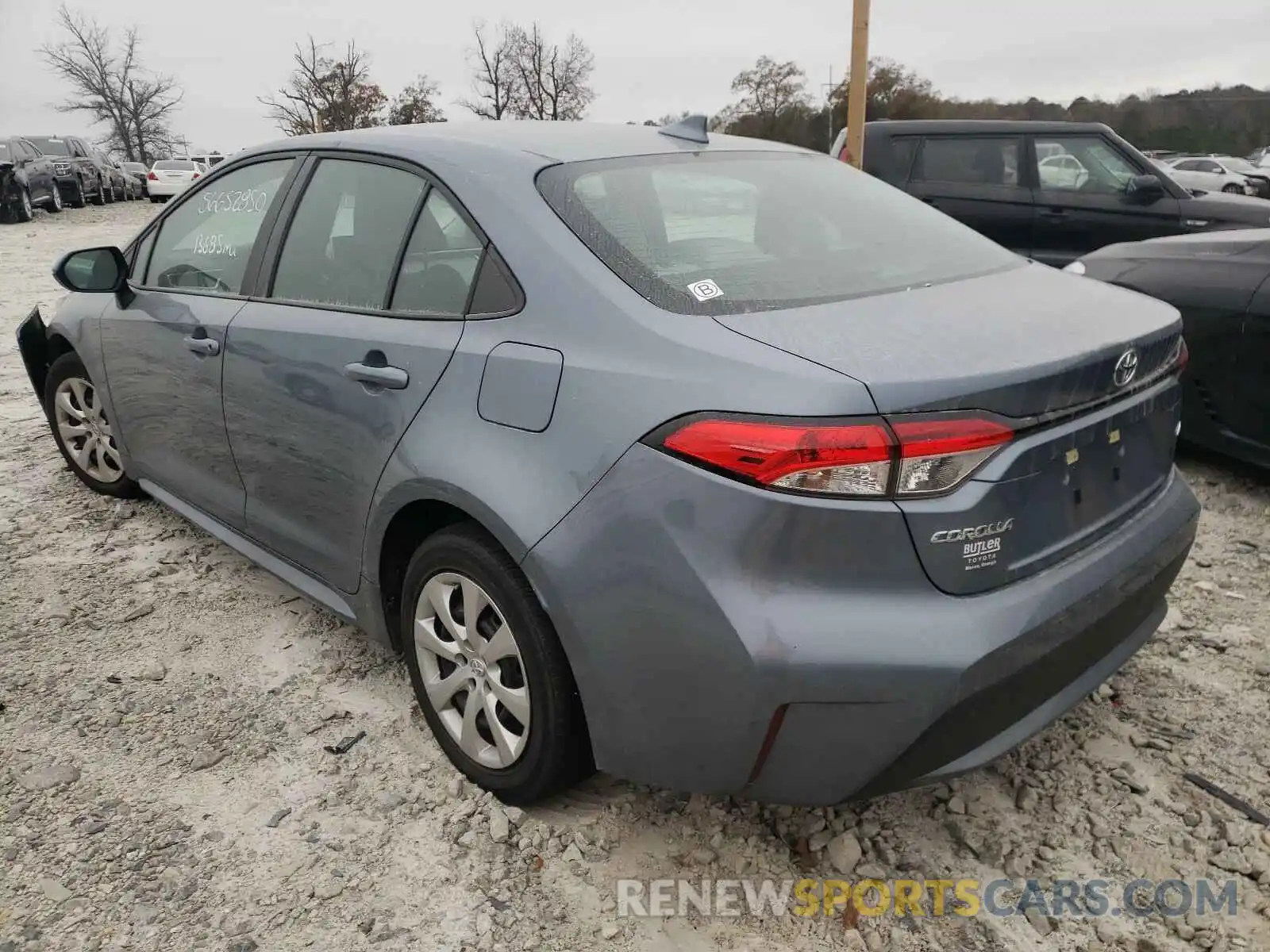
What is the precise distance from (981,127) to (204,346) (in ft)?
22.1

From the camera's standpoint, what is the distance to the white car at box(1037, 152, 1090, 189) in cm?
736

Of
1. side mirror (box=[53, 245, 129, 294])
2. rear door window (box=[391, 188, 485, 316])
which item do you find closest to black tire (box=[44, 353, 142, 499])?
side mirror (box=[53, 245, 129, 294])

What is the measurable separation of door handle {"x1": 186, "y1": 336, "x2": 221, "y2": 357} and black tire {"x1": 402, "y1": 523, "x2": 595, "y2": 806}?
3.93 feet

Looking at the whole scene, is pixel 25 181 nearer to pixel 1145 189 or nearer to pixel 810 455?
pixel 1145 189

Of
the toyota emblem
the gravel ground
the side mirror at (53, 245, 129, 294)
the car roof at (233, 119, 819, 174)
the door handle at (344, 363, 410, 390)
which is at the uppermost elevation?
the car roof at (233, 119, 819, 174)

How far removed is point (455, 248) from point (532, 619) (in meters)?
0.93

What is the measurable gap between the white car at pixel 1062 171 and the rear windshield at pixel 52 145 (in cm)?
2763

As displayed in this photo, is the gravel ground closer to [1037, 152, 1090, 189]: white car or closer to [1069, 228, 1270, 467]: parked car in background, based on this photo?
[1069, 228, 1270, 467]: parked car in background

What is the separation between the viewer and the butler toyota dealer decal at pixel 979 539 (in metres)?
1.69

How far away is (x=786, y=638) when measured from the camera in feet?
5.48

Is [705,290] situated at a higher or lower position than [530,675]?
higher

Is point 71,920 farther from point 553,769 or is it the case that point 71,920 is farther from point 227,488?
point 227,488

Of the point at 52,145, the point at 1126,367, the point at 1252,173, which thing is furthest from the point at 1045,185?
the point at 52,145

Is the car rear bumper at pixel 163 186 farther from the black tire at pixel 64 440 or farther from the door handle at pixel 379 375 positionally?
the door handle at pixel 379 375
